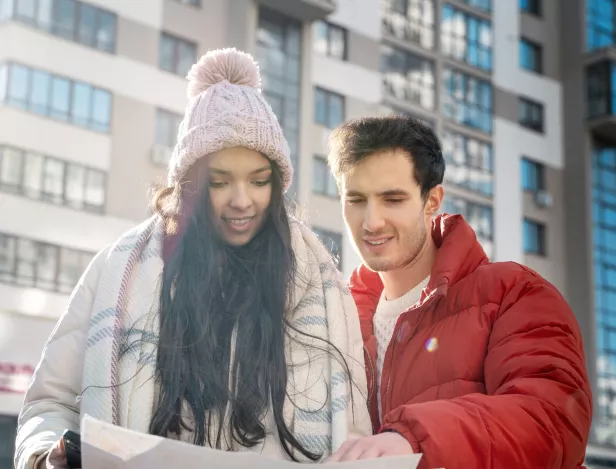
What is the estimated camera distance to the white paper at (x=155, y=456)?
201cm

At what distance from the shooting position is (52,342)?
2951 mm

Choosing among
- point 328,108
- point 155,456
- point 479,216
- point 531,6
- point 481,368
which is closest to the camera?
point 155,456

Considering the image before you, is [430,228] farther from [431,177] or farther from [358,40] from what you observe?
[358,40]

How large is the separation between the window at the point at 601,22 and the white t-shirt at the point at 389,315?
2915 centimetres

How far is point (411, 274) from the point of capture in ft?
11.6

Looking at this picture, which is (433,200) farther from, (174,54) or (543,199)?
(543,199)

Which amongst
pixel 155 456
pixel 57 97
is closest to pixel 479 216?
pixel 57 97

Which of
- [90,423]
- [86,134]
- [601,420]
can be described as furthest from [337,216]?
[90,423]

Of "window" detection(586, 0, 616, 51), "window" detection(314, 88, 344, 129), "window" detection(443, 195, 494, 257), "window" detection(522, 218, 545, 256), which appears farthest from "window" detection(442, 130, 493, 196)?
"window" detection(586, 0, 616, 51)

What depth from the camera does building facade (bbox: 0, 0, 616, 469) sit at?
63.8 ft

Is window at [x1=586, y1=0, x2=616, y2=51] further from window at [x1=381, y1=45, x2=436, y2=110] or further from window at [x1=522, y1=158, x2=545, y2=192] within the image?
window at [x1=381, y1=45, x2=436, y2=110]

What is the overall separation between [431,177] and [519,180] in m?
26.4

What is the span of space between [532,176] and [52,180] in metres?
15.4

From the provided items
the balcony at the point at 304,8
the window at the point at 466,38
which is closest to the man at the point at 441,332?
the balcony at the point at 304,8
